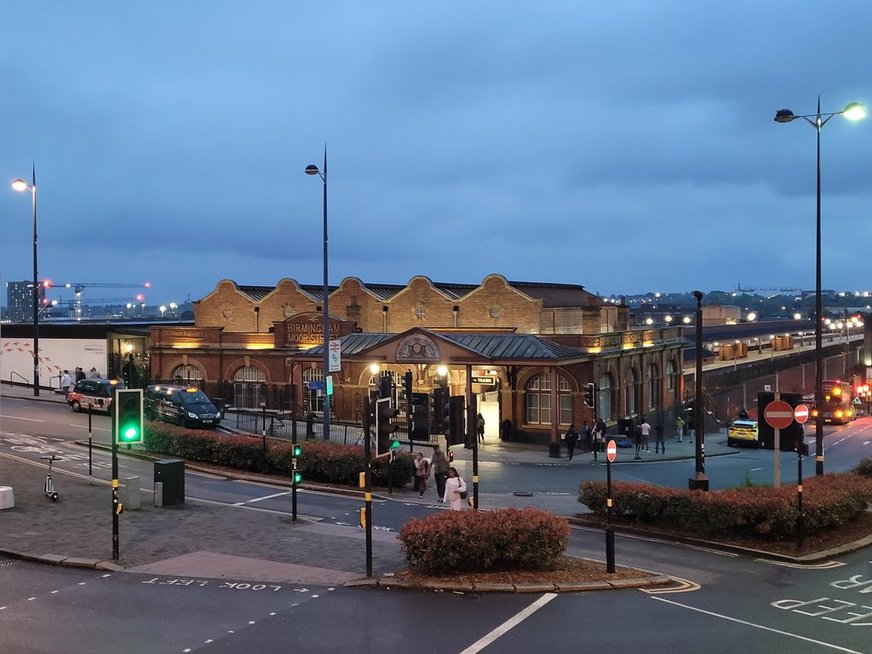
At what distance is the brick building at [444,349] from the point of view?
140 feet

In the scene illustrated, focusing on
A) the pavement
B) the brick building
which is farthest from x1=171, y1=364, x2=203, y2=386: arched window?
the pavement

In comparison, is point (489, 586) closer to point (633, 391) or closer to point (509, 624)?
point (509, 624)

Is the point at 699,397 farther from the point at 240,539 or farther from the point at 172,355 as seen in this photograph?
the point at 172,355

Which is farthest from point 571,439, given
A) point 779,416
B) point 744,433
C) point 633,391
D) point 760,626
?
point 760,626

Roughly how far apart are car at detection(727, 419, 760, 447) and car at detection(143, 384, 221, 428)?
2971cm

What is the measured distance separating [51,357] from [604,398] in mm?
36897

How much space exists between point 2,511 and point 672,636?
16.4 metres

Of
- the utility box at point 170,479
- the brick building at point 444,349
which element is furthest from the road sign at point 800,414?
the brick building at point 444,349

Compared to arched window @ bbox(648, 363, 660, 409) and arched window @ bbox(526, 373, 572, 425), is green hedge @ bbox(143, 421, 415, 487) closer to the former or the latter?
arched window @ bbox(526, 373, 572, 425)

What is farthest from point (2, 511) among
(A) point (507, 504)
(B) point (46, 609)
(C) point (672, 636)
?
(C) point (672, 636)

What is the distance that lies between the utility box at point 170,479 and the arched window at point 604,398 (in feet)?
86.5

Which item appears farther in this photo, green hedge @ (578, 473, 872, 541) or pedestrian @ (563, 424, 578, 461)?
pedestrian @ (563, 424, 578, 461)

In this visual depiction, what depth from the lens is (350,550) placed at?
59.2ft

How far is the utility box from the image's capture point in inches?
879
